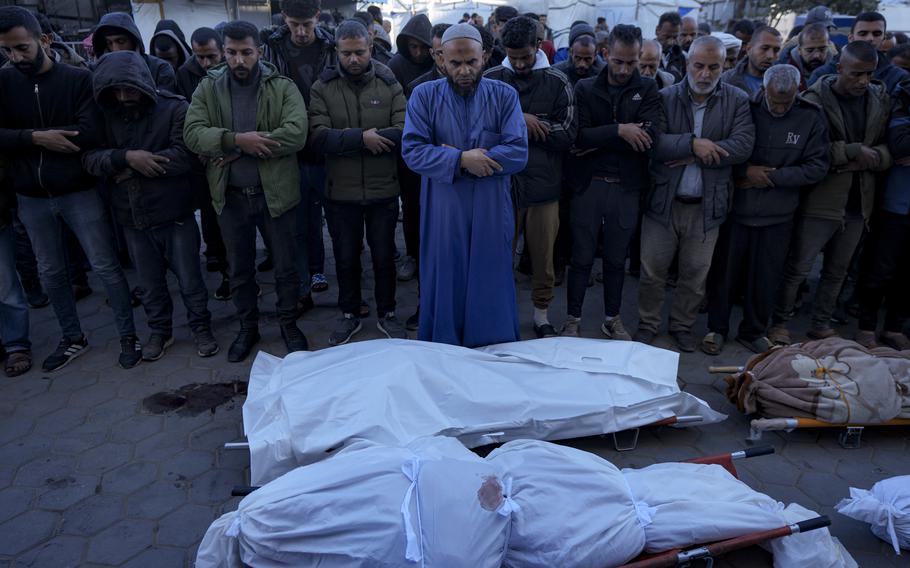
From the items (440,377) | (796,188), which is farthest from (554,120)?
(440,377)

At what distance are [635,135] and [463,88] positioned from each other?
1.28 m

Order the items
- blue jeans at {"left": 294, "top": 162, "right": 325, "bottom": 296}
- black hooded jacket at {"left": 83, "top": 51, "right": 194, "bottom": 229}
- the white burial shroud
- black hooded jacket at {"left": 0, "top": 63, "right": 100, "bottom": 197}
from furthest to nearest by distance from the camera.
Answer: blue jeans at {"left": 294, "top": 162, "right": 325, "bottom": 296}
black hooded jacket at {"left": 83, "top": 51, "right": 194, "bottom": 229}
black hooded jacket at {"left": 0, "top": 63, "right": 100, "bottom": 197}
the white burial shroud

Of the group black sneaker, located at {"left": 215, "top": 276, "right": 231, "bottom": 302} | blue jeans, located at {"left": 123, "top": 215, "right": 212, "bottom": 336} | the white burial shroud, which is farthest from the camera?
black sneaker, located at {"left": 215, "top": 276, "right": 231, "bottom": 302}

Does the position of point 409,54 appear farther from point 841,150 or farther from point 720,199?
point 841,150

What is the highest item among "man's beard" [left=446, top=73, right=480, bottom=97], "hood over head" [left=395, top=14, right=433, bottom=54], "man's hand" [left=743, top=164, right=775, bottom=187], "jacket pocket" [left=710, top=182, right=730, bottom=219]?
"hood over head" [left=395, top=14, right=433, bottom=54]

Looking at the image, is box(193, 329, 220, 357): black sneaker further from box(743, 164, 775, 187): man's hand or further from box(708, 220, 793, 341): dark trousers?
box(743, 164, 775, 187): man's hand

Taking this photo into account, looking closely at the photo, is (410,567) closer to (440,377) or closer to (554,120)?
(440,377)

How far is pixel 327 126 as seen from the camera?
455 cm

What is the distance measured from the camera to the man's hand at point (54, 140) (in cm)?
408

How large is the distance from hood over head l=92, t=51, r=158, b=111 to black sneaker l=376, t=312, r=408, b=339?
2.27 metres

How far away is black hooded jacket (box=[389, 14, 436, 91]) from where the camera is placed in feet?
18.3

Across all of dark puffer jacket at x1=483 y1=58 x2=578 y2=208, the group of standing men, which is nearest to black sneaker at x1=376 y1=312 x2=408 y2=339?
the group of standing men

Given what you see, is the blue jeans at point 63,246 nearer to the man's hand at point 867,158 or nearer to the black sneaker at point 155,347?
the black sneaker at point 155,347

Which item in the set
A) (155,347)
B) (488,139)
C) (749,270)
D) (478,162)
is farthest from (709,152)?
(155,347)
